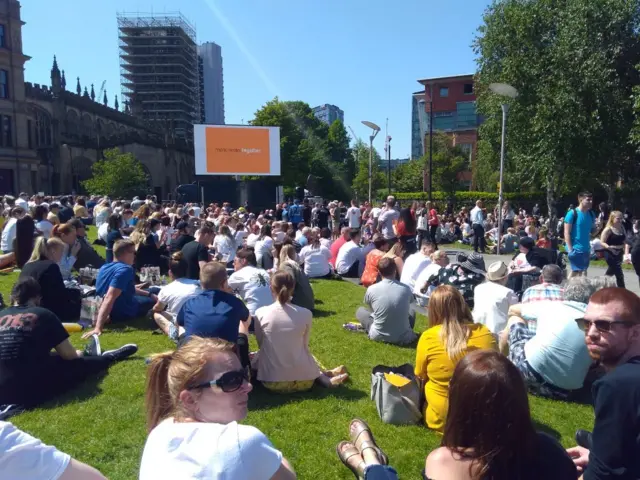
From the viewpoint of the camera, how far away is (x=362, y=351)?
6.57m

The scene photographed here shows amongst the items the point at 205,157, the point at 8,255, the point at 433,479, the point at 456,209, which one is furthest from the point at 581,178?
the point at 433,479

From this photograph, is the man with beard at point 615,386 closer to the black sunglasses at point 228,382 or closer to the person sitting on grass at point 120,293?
the black sunglasses at point 228,382

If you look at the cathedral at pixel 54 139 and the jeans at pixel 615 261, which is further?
the cathedral at pixel 54 139

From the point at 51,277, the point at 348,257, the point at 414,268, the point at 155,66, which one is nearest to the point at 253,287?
the point at 51,277

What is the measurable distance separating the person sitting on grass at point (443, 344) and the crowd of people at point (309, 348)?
13 millimetres

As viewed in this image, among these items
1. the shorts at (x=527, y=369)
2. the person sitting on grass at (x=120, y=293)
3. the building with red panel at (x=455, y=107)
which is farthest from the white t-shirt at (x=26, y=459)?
the building with red panel at (x=455, y=107)

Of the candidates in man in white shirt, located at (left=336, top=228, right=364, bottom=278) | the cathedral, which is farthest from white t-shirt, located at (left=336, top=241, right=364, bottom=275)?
the cathedral

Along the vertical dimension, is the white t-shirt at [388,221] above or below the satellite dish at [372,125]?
below

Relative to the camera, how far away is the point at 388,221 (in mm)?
15609

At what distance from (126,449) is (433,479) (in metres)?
2.87

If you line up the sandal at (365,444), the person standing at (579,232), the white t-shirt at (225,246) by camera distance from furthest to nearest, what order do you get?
the white t-shirt at (225,246), the person standing at (579,232), the sandal at (365,444)

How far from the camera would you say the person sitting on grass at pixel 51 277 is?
Result: 6.43 m

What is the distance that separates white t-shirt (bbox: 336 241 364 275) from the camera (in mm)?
12461

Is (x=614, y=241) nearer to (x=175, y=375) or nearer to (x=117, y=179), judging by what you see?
(x=175, y=375)
